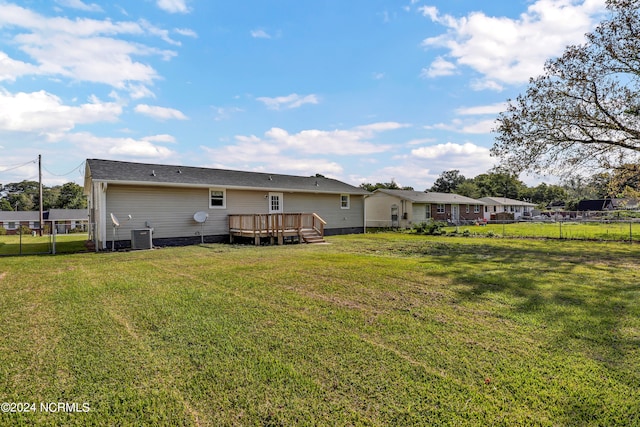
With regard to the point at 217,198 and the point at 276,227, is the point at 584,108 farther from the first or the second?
the point at 217,198

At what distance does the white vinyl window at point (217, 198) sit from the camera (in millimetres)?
15438

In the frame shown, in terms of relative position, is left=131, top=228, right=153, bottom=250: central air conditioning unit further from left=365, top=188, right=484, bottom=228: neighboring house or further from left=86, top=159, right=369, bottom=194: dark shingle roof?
left=365, top=188, right=484, bottom=228: neighboring house

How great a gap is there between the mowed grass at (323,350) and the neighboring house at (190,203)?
6721 mm

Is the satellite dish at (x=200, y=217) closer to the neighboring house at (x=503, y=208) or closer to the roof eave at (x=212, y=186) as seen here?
the roof eave at (x=212, y=186)

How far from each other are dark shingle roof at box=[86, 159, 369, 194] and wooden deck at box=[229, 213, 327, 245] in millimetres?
2048

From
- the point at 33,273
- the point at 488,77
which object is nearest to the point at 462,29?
the point at 488,77

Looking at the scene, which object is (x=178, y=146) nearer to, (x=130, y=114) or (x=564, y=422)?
(x=130, y=114)

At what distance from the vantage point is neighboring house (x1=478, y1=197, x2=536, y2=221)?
125 feet

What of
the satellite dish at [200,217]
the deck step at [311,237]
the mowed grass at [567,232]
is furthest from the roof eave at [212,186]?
the mowed grass at [567,232]

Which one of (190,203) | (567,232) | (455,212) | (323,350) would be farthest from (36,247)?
(455,212)

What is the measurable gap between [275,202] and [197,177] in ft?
13.8

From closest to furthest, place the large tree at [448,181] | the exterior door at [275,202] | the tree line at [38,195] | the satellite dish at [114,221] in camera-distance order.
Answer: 1. the satellite dish at [114,221]
2. the exterior door at [275,202]
3. the tree line at [38,195]
4. the large tree at [448,181]

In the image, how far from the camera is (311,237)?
49.2 ft

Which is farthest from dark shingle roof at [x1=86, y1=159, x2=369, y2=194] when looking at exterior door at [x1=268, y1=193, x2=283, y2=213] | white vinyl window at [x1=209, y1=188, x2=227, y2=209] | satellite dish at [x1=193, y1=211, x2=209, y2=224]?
satellite dish at [x1=193, y1=211, x2=209, y2=224]
